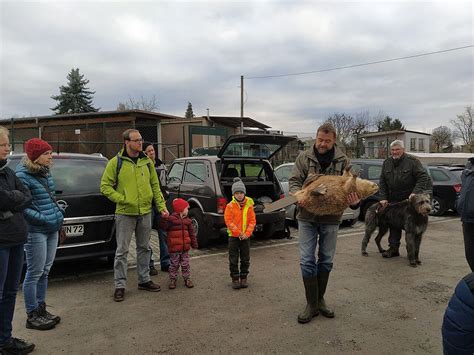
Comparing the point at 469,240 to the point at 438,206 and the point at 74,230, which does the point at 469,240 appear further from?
the point at 438,206

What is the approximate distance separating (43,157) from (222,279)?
2.91 m

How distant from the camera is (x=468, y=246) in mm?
3576

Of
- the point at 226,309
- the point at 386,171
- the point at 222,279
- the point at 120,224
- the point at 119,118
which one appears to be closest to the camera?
the point at 226,309

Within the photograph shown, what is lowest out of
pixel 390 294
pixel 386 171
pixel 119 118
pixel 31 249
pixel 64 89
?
pixel 390 294

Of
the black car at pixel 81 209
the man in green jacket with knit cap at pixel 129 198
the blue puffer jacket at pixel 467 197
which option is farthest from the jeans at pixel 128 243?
the blue puffer jacket at pixel 467 197

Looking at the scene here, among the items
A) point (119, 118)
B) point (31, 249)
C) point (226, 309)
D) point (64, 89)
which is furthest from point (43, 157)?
point (64, 89)

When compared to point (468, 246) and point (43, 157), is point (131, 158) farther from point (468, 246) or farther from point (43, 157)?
point (468, 246)

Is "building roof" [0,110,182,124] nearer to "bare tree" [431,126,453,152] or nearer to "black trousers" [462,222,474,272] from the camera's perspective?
"black trousers" [462,222,474,272]

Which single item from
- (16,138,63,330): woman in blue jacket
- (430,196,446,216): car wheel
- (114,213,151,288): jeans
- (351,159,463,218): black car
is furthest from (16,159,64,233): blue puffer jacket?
(430,196,446,216): car wheel

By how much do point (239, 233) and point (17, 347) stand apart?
277cm

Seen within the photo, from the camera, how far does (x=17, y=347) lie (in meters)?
3.28

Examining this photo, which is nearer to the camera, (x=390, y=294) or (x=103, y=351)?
(x=103, y=351)

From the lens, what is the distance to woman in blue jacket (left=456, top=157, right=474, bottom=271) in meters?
3.46

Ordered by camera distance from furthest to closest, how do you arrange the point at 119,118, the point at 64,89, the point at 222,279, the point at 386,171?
the point at 64,89
the point at 119,118
the point at 386,171
the point at 222,279
